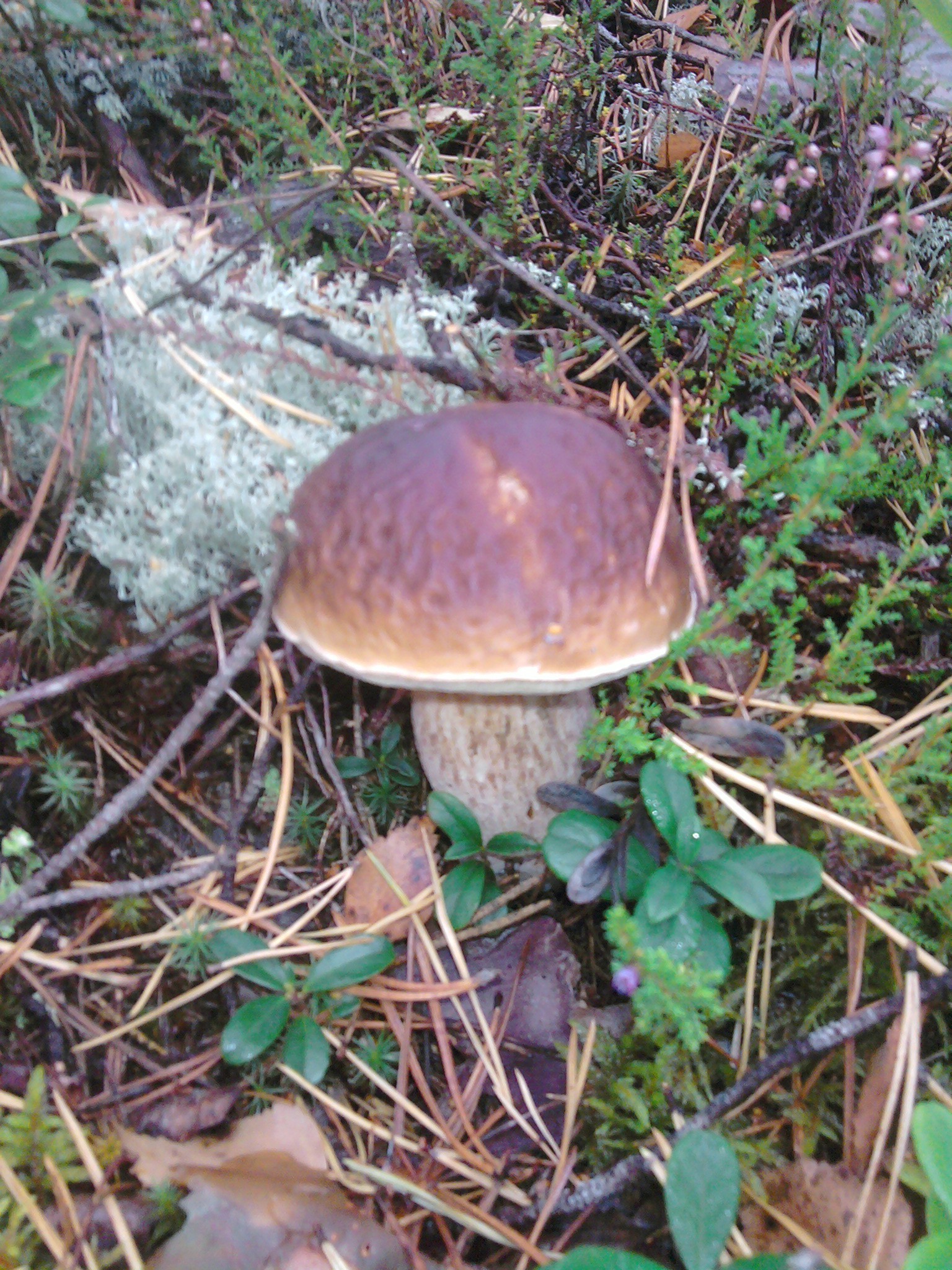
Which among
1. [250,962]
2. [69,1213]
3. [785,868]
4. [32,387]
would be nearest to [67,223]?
[32,387]

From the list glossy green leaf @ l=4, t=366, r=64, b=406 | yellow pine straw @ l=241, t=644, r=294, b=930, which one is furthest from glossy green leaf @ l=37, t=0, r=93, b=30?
yellow pine straw @ l=241, t=644, r=294, b=930

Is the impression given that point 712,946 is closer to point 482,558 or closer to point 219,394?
point 482,558

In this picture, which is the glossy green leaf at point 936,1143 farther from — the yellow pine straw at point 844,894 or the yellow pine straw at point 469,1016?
the yellow pine straw at point 469,1016

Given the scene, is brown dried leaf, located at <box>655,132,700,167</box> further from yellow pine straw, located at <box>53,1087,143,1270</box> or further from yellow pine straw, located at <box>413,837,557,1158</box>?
yellow pine straw, located at <box>53,1087,143,1270</box>

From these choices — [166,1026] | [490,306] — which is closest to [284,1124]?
[166,1026]

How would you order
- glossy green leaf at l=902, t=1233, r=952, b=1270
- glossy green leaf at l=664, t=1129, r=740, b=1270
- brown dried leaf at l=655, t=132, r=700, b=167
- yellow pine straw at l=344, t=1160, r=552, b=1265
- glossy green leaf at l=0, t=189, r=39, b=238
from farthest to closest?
brown dried leaf at l=655, t=132, r=700, b=167
glossy green leaf at l=0, t=189, r=39, b=238
yellow pine straw at l=344, t=1160, r=552, b=1265
glossy green leaf at l=664, t=1129, r=740, b=1270
glossy green leaf at l=902, t=1233, r=952, b=1270
